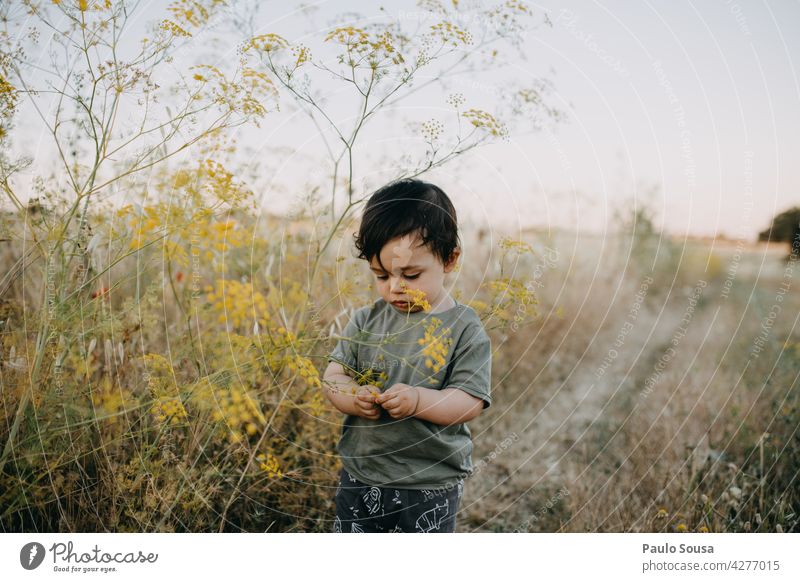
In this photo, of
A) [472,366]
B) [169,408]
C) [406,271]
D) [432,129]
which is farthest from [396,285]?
[169,408]

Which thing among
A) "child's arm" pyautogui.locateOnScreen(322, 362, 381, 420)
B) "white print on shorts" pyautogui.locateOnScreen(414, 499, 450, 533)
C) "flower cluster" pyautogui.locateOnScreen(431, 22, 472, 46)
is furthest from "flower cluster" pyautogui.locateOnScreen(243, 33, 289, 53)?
"white print on shorts" pyautogui.locateOnScreen(414, 499, 450, 533)

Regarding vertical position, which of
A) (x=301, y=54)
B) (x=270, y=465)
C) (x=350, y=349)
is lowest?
(x=270, y=465)

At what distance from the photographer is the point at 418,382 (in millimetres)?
1702

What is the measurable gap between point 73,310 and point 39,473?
18.0 inches

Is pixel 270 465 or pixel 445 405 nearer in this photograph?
pixel 445 405

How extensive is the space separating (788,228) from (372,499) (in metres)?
2.76

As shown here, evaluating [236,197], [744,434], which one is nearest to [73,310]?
[236,197]

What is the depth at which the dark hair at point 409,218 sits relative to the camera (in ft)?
5.45

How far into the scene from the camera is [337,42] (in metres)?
1.90

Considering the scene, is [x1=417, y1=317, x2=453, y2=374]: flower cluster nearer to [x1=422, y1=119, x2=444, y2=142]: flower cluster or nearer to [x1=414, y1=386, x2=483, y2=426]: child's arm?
[x1=414, y1=386, x2=483, y2=426]: child's arm

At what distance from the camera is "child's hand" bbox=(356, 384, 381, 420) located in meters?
1.62

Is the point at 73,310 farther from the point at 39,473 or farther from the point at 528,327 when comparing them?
the point at 528,327

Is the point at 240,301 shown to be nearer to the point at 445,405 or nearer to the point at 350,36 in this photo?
the point at 445,405

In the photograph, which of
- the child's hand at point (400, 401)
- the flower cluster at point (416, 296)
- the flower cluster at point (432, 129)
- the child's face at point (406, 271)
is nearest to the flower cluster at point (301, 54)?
the flower cluster at point (432, 129)
